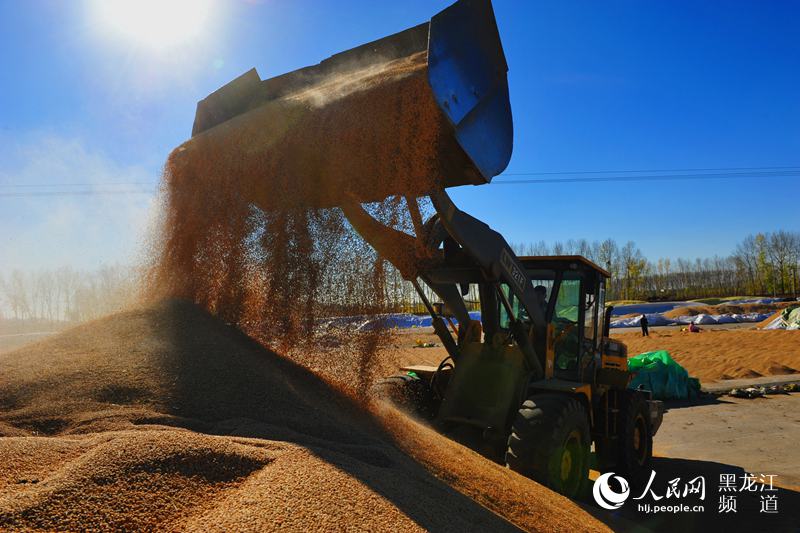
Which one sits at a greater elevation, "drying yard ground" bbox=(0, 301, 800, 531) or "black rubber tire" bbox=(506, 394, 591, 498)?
"drying yard ground" bbox=(0, 301, 800, 531)

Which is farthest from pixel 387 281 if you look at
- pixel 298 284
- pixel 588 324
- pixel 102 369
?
pixel 588 324

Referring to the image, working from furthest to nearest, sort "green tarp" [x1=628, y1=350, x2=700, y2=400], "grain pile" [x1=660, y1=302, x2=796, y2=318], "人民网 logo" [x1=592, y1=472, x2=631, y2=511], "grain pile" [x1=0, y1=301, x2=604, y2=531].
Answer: "grain pile" [x1=660, y1=302, x2=796, y2=318], "green tarp" [x1=628, y1=350, x2=700, y2=400], "人民网 logo" [x1=592, y1=472, x2=631, y2=511], "grain pile" [x1=0, y1=301, x2=604, y2=531]

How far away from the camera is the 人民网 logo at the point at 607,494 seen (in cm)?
516

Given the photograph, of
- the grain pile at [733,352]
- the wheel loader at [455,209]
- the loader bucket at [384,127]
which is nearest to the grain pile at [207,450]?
the wheel loader at [455,209]

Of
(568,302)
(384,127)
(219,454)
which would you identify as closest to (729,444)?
(568,302)

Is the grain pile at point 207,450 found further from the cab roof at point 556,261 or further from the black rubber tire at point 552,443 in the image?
the cab roof at point 556,261

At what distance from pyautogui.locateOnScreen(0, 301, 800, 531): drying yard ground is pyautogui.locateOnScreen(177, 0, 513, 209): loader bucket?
1.45 meters

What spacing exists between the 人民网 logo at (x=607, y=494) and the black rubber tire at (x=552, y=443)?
0.71 feet

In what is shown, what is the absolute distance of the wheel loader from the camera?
418cm

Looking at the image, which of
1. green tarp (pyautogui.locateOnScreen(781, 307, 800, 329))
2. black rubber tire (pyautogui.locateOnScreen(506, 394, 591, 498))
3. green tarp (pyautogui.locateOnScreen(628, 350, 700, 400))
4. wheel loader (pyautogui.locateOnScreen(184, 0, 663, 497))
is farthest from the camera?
green tarp (pyautogui.locateOnScreen(781, 307, 800, 329))

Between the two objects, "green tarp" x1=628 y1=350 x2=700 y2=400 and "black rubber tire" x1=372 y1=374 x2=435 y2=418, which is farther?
"green tarp" x1=628 y1=350 x2=700 y2=400

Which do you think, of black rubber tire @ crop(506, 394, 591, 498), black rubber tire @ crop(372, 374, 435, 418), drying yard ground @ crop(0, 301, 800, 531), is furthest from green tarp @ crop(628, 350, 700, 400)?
black rubber tire @ crop(506, 394, 591, 498)

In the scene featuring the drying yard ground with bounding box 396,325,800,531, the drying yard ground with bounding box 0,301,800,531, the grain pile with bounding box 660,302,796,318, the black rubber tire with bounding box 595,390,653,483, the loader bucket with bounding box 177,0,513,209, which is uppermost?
the loader bucket with bounding box 177,0,513,209

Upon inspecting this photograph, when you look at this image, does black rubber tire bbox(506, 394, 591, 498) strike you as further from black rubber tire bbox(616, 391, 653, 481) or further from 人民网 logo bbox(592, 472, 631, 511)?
black rubber tire bbox(616, 391, 653, 481)
